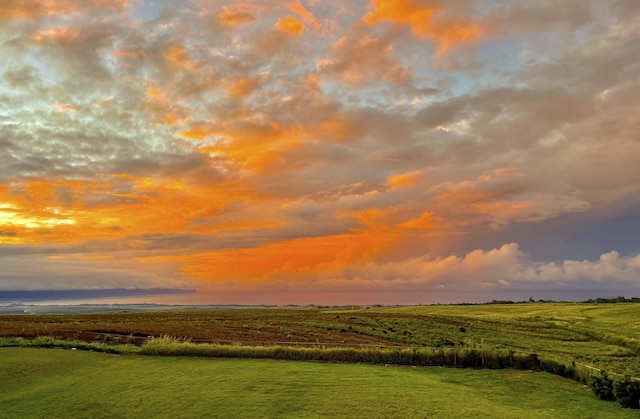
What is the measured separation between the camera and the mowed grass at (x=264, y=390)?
23.3 meters

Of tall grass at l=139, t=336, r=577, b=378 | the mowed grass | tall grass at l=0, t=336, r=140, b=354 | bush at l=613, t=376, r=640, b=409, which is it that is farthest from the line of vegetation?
bush at l=613, t=376, r=640, b=409

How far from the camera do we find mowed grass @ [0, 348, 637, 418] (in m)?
23.3

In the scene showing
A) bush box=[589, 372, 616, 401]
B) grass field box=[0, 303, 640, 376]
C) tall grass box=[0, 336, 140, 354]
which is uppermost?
tall grass box=[0, 336, 140, 354]

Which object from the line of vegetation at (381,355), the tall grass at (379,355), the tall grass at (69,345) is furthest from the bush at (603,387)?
the tall grass at (69,345)

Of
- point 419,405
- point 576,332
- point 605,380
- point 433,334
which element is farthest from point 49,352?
point 576,332

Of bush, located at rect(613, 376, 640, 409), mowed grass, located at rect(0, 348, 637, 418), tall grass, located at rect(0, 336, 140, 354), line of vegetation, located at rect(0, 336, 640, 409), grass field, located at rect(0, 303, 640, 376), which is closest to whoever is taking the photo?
mowed grass, located at rect(0, 348, 637, 418)

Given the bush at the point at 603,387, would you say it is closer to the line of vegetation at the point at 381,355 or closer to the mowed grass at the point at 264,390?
the mowed grass at the point at 264,390

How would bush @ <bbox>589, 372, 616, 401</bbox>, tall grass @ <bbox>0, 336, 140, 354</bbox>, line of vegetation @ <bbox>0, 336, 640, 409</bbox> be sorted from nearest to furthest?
bush @ <bbox>589, 372, 616, 401</bbox>
line of vegetation @ <bbox>0, 336, 640, 409</bbox>
tall grass @ <bbox>0, 336, 140, 354</bbox>

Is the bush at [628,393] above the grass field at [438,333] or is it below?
above

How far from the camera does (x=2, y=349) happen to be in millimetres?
38594

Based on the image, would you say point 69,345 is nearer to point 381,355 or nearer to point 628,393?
point 381,355

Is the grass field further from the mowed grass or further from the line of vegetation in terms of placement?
the mowed grass

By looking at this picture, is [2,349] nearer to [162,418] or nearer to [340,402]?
[162,418]

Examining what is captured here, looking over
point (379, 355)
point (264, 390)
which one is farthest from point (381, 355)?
point (264, 390)
